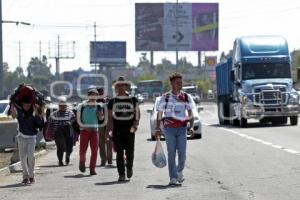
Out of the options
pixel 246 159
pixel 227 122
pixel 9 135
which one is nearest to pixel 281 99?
pixel 227 122

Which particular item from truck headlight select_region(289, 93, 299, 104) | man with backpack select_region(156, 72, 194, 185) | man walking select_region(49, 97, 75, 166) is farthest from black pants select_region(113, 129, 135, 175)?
truck headlight select_region(289, 93, 299, 104)

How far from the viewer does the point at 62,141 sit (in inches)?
797

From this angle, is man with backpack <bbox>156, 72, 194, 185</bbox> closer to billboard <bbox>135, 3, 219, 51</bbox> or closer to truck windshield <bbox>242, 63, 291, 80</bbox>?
truck windshield <bbox>242, 63, 291, 80</bbox>

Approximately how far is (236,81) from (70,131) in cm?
1694

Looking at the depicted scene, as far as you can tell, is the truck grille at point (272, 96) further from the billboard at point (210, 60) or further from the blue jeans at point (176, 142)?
the billboard at point (210, 60)

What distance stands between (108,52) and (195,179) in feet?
390

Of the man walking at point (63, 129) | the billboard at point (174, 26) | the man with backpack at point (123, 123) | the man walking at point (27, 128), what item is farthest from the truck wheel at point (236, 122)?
the billboard at point (174, 26)

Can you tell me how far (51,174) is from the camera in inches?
689

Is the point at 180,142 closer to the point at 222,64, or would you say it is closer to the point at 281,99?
the point at 281,99

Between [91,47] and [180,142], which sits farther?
[91,47]

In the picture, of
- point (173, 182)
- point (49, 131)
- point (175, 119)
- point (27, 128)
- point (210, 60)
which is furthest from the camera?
point (210, 60)

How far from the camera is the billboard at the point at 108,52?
438 feet

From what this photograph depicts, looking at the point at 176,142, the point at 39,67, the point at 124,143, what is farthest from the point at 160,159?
the point at 39,67

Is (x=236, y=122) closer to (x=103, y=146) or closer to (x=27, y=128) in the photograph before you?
(x=103, y=146)
